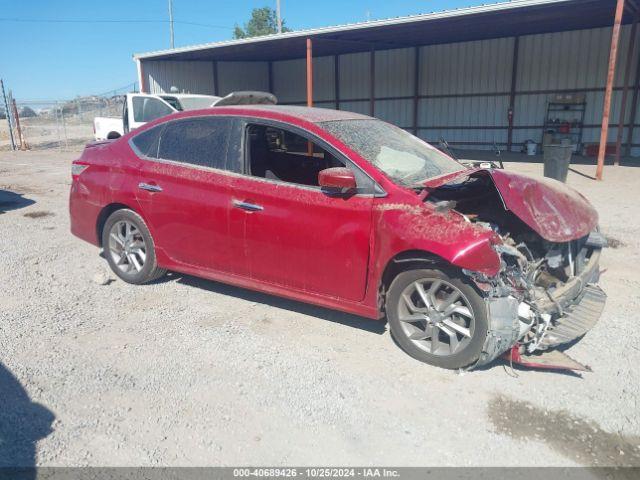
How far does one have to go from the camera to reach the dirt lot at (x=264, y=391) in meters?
2.75

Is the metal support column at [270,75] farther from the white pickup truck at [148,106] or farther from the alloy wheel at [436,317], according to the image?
the alloy wheel at [436,317]

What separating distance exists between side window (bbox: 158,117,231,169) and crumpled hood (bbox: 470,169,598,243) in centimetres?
205

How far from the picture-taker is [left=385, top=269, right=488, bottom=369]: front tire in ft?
10.9

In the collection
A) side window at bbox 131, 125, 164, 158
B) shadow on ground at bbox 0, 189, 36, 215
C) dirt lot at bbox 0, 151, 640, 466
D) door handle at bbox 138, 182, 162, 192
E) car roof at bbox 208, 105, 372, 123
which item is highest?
car roof at bbox 208, 105, 372, 123

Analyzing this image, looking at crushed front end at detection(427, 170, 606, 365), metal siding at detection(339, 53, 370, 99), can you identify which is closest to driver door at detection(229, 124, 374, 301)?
crushed front end at detection(427, 170, 606, 365)

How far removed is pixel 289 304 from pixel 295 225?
3.37 ft

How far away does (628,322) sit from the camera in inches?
167

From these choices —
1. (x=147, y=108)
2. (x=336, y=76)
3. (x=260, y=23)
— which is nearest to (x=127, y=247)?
(x=147, y=108)

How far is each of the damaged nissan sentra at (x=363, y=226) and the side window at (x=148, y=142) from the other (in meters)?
0.01

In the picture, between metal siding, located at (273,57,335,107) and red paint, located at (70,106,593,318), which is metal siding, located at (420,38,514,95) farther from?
red paint, located at (70,106,593,318)

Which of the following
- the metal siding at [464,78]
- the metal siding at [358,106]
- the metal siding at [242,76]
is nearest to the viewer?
the metal siding at [464,78]

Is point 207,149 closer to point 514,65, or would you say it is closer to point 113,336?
point 113,336

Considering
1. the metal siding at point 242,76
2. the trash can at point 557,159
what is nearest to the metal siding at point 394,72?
the metal siding at point 242,76

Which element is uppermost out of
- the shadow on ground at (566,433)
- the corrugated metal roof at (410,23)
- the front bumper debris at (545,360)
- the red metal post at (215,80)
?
the corrugated metal roof at (410,23)
